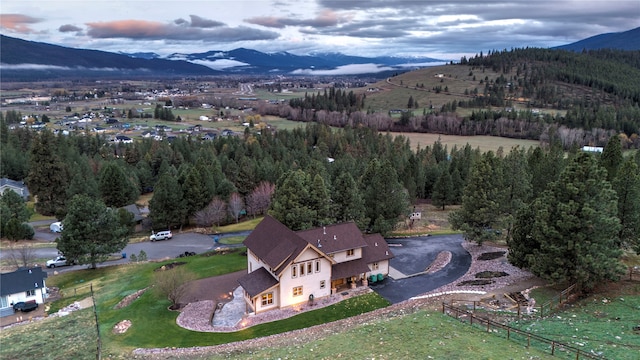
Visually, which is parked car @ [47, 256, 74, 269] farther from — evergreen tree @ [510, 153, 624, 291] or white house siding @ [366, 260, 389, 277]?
evergreen tree @ [510, 153, 624, 291]

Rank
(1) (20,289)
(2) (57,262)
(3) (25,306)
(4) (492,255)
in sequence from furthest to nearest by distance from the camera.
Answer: (2) (57,262) < (4) (492,255) < (1) (20,289) < (3) (25,306)

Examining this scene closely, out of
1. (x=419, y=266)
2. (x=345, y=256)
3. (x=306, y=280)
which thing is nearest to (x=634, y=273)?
(x=419, y=266)

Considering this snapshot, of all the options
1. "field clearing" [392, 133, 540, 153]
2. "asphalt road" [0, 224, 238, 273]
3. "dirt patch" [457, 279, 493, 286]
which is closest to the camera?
"dirt patch" [457, 279, 493, 286]

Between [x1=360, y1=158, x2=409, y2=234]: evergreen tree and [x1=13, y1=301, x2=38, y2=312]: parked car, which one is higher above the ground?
[x1=360, y1=158, x2=409, y2=234]: evergreen tree

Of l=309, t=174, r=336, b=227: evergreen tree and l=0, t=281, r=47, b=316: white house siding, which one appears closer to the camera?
l=0, t=281, r=47, b=316: white house siding

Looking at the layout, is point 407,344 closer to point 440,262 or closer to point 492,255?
point 440,262

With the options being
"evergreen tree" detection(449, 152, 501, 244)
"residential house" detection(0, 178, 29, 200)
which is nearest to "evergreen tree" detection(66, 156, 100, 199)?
"residential house" detection(0, 178, 29, 200)
